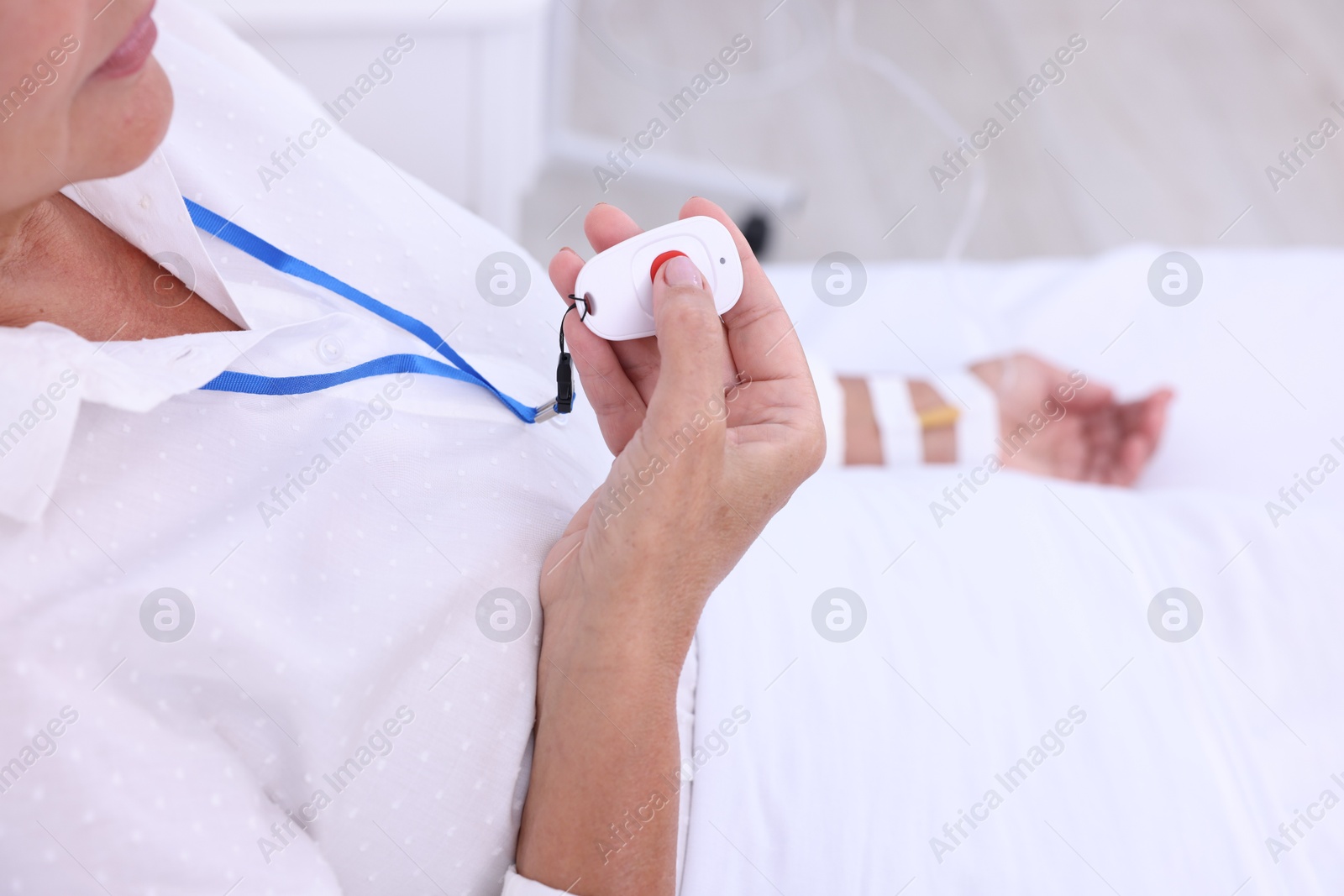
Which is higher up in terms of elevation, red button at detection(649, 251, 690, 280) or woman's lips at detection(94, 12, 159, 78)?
red button at detection(649, 251, 690, 280)

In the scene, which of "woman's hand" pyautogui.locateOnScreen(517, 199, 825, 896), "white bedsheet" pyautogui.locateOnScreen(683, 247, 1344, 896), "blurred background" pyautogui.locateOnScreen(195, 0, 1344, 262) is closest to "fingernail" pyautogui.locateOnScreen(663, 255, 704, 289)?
"woman's hand" pyautogui.locateOnScreen(517, 199, 825, 896)

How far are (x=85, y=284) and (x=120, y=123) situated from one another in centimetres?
17

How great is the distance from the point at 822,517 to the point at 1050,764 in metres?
0.26

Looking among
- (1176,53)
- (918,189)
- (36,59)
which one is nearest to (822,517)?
(36,59)

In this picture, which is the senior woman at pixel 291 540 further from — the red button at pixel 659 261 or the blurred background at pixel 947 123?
the blurred background at pixel 947 123

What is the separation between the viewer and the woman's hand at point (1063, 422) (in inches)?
43.3

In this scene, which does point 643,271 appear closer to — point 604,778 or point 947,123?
point 604,778

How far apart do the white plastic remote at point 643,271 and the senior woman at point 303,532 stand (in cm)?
2

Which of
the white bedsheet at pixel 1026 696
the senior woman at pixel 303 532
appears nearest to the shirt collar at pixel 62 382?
the senior woman at pixel 303 532

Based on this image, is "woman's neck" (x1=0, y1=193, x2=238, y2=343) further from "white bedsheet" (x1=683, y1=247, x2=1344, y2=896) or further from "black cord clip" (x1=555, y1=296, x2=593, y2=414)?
"white bedsheet" (x1=683, y1=247, x2=1344, y2=896)

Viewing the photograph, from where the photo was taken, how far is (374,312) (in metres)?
0.74

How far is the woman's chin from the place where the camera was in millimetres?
546

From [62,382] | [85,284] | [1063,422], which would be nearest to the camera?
[62,382]

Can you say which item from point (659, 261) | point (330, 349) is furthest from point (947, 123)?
point (330, 349)
